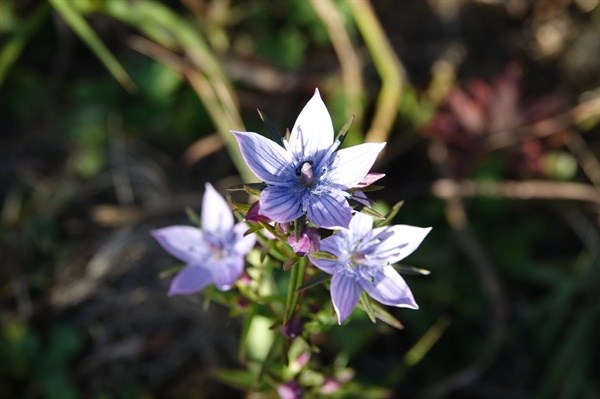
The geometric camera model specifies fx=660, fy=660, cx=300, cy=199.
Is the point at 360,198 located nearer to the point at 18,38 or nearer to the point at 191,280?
the point at 191,280

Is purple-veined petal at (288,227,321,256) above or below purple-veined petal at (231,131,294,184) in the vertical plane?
below

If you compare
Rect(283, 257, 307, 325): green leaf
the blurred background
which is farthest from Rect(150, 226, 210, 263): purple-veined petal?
the blurred background

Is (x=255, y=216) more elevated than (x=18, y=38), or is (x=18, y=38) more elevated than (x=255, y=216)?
(x=18, y=38)

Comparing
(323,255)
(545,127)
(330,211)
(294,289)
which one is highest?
(545,127)

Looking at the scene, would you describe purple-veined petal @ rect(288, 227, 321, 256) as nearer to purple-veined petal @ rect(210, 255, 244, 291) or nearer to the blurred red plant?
purple-veined petal @ rect(210, 255, 244, 291)

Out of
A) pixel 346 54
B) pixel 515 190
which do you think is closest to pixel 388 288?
pixel 515 190

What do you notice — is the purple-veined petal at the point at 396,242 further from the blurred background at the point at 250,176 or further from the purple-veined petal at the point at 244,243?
the blurred background at the point at 250,176

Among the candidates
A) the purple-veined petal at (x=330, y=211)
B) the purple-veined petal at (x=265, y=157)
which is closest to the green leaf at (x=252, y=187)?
the purple-veined petal at (x=265, y=157)
